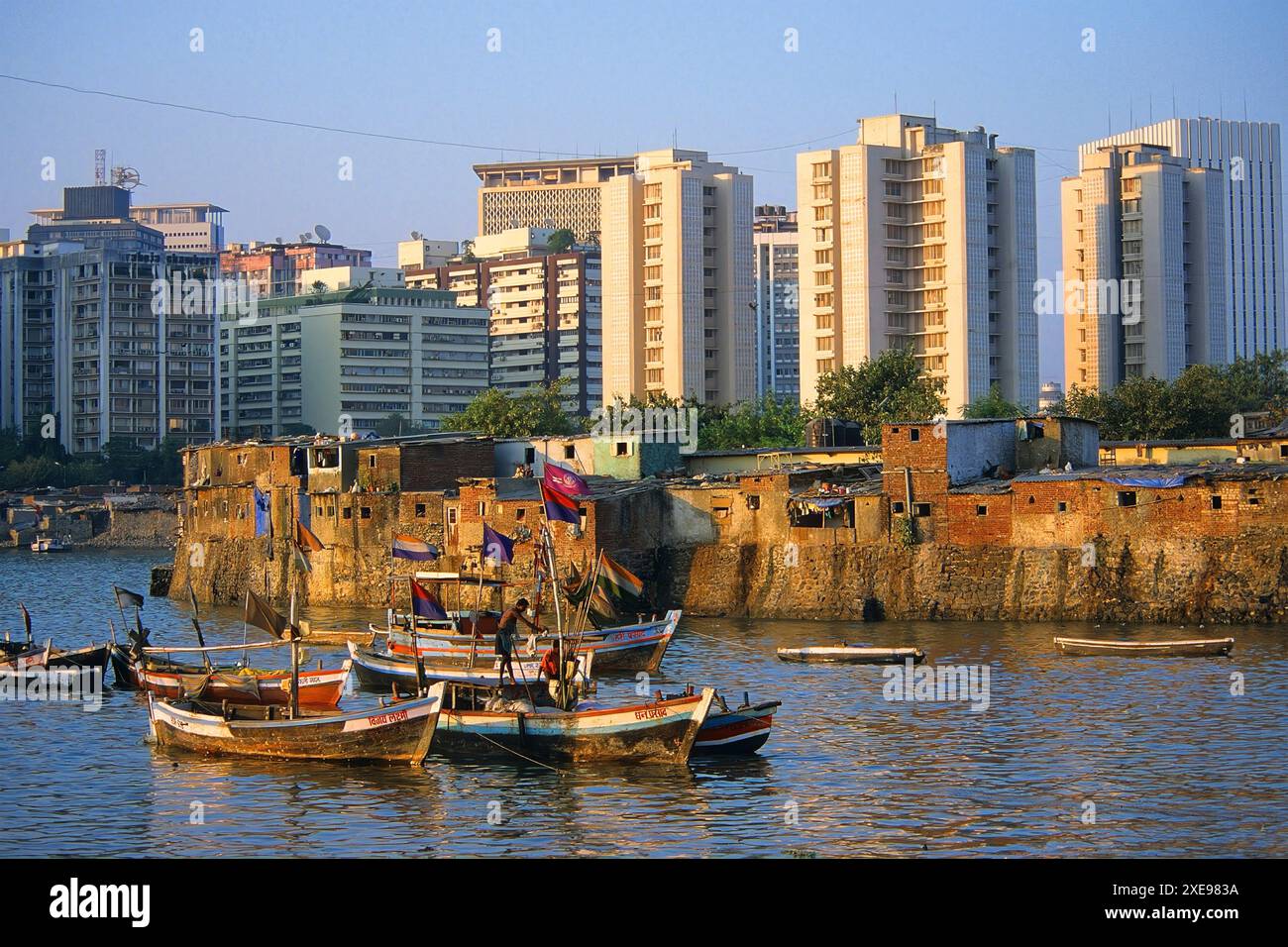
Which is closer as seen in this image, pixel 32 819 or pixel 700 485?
pixel 32 819

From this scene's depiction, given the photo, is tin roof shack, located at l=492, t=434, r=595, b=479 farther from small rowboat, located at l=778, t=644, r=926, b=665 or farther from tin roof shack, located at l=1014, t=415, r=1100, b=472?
small rowboat, located at l=778, t=644, r=926, b=665

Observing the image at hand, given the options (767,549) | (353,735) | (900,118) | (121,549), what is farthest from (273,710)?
(121,549)

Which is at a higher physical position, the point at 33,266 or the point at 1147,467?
the point at 33,266

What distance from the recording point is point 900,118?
132m

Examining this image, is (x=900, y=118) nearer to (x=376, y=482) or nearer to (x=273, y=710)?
(x=376, y=482)

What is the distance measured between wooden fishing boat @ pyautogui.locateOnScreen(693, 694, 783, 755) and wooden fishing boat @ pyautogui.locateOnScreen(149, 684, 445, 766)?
5.73 metres

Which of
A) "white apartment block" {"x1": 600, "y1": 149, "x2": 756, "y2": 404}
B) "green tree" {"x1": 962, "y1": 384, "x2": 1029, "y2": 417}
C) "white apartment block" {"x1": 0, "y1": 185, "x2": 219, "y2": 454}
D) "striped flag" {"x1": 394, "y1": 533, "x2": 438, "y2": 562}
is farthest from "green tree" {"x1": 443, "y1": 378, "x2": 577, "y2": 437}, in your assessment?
"white apartment block" {"x1": 0, "y1": 185, "x2": 219, "y2": 454}

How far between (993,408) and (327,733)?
274ft

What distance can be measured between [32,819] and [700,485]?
127 feet

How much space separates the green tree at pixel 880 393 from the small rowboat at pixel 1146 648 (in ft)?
154

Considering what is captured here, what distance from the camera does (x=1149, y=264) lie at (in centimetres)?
13600

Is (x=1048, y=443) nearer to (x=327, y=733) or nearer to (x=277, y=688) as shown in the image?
(x=277, y=688)

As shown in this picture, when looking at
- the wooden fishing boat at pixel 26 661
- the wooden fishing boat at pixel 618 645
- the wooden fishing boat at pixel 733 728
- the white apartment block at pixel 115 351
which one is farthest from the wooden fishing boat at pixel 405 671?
the white apartment block at pixel 115 351

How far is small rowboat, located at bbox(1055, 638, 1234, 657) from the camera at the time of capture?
50.9 meters
